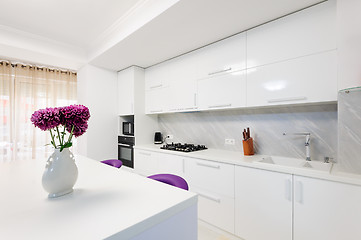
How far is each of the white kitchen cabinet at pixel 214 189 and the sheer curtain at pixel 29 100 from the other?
2865 mm

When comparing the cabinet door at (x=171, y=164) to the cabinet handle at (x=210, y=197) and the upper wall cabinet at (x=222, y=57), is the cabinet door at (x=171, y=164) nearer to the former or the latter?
the cabinet handle at (x=210, y=197)

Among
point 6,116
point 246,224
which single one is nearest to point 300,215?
point 246,224

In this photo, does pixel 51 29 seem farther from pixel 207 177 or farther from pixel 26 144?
pixel 207 177

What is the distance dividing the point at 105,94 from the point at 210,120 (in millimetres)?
2169

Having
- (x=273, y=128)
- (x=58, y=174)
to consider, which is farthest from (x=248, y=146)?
(x=58, y=174)

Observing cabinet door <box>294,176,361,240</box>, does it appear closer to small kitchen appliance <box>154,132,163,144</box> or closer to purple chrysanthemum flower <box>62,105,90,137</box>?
purple chrysanthemum flower <box>62,105,90,137</box>

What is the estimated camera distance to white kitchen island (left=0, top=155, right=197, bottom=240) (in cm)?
60

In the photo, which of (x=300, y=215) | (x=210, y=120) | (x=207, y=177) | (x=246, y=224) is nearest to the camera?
(x=300, y=215)

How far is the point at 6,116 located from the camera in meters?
2.99

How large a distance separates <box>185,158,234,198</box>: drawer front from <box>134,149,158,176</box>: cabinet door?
0.68 meters

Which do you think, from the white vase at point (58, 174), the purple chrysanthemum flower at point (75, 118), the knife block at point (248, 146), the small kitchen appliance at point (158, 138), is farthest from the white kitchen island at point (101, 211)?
the small kitchen appliance at point (158, 138)

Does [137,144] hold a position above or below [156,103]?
below

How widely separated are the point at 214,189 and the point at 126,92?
2.44 metres

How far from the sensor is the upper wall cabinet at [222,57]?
6.88ft
